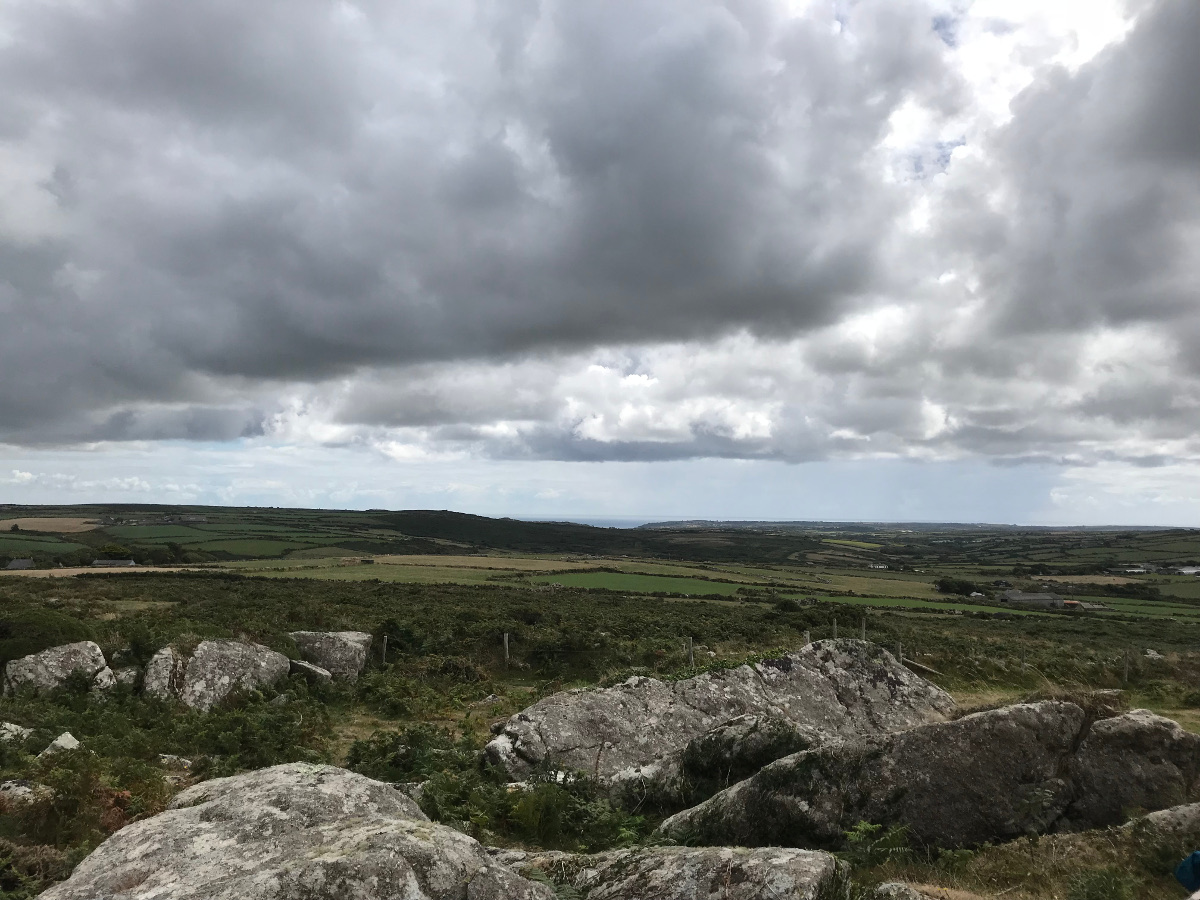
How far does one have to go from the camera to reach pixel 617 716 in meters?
14.5

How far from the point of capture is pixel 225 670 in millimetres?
19062

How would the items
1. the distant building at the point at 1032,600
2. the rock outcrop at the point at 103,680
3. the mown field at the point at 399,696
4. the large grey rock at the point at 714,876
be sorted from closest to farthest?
1. the large grey rock at the point at 714,876
2. the mown field at the point at 399,696
3. the rock outcrop at the point at 103,680
4. the distant building at the point at 1032,600

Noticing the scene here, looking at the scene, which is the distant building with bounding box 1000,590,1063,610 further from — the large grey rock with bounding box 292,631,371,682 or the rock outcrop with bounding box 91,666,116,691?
the rock outcrop with bounding box 91,666,116,691

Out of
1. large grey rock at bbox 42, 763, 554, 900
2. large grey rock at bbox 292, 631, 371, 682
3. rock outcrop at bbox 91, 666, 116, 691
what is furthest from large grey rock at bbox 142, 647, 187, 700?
large grey rock at bbox 42, 763, 554, 900

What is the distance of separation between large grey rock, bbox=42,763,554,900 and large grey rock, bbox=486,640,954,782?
5452 mm

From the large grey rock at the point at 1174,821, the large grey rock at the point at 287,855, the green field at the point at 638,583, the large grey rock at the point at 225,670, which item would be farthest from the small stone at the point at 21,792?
the green field at the point at 638,583

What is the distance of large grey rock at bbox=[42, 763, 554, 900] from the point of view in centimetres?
546

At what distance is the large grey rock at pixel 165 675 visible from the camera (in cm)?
1781

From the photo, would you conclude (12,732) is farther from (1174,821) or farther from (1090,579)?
(1090,579)

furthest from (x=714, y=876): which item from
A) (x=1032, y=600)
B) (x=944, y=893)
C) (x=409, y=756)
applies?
(x=1032, y=600)

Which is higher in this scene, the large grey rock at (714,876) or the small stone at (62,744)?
the large grey rock at (714,876)

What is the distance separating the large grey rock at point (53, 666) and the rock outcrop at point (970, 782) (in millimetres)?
17799

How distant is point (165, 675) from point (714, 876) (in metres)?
18.3

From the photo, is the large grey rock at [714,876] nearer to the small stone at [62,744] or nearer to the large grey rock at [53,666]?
the small stone at [62,744]
